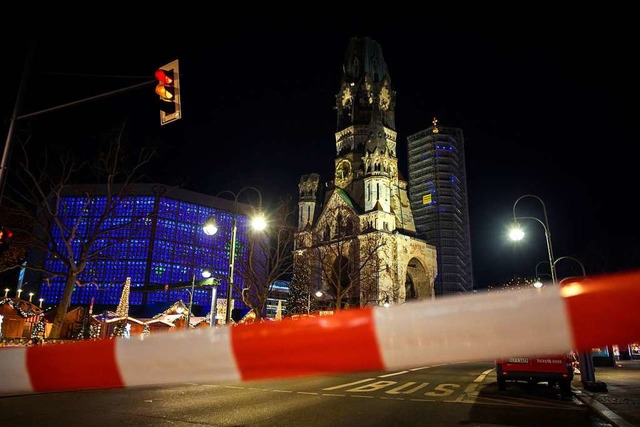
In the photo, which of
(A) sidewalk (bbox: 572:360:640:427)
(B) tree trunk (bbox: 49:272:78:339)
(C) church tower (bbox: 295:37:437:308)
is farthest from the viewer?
(C) church tower (bbox: 295:37:437:308)

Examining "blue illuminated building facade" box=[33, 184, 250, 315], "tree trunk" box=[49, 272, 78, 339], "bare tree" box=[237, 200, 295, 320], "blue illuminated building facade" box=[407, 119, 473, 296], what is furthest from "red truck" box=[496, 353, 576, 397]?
"blue illuminated building facade" box=[33, 184, 250, 315]

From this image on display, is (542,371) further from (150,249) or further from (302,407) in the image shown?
(150,249)

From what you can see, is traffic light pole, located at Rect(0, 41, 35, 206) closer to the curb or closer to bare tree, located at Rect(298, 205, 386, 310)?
the curb

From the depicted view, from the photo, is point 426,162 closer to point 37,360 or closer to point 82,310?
point 82,310

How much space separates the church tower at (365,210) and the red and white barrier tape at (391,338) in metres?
46.9

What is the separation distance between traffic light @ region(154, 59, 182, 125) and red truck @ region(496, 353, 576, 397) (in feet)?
34.5

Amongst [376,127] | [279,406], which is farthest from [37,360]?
[376,127]

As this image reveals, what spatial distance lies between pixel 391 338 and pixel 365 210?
184 ft

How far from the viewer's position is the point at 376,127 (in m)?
60.2

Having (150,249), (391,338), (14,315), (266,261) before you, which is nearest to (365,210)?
(266,261)

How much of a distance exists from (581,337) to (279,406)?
8.77 meters

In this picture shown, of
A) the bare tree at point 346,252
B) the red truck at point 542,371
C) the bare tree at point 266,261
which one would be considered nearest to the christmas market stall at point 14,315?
the bare tree at point 266,261

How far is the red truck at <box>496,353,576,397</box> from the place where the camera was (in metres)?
11.4

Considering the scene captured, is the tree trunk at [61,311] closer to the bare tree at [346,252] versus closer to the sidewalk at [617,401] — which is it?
the sidewalk at [617,401]
